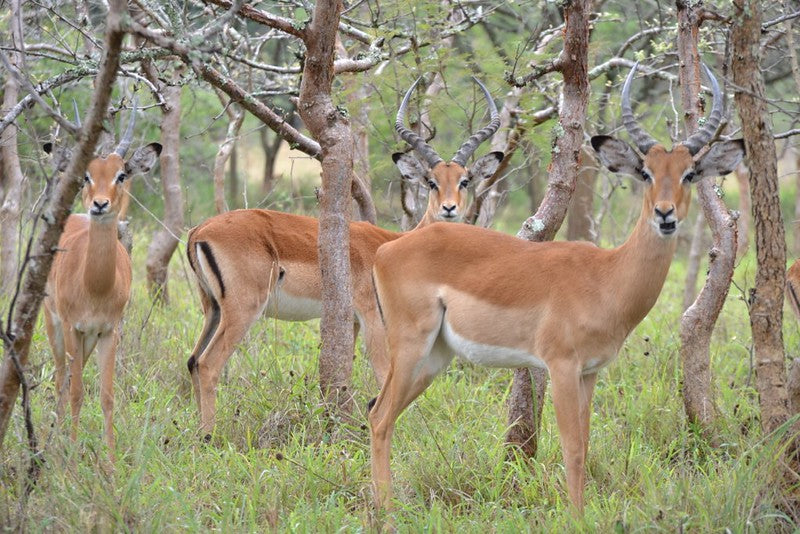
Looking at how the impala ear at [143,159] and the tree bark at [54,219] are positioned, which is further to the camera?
the impala ear at [143,159]

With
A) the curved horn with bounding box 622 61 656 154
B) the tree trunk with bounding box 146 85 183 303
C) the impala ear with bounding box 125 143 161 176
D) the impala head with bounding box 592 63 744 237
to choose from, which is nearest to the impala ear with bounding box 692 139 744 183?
the impala head with bounding box 592 63 744 237

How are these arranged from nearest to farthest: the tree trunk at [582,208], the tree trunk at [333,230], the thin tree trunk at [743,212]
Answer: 1. the tree trunk at [333,230]
2. the thin tree trunk at [743,212]
3. the tree trunk at [582,208]

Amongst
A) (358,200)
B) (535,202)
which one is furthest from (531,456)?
(535,202)

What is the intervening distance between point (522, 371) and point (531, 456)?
15.3 inches

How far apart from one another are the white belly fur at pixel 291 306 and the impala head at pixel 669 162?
9.18ft

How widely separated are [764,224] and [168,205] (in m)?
5.21

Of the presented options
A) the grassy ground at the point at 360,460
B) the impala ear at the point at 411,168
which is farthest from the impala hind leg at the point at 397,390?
the impala ear at the point at 411,168

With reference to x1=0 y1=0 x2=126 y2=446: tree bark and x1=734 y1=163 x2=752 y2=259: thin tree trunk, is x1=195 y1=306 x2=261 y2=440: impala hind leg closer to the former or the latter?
x1=0 y1=0 x2=126 y2=446: tree bark

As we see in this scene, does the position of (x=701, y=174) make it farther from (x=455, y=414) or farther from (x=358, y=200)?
(x=358, y=200)

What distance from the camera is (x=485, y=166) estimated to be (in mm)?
7355

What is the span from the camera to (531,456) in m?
4.62

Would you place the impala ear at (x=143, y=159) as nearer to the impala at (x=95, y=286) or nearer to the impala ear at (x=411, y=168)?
the impala at (x=95, y=286)

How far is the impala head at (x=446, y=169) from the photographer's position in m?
6.67

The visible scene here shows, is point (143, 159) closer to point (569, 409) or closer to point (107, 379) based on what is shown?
point (107, 379)
